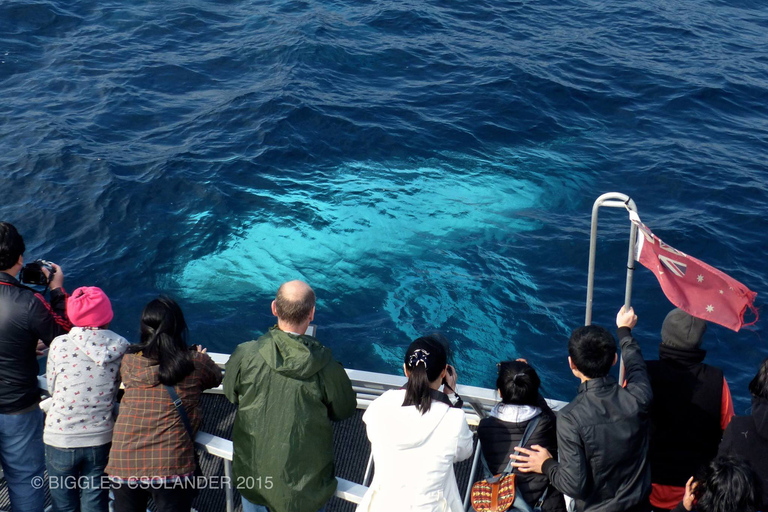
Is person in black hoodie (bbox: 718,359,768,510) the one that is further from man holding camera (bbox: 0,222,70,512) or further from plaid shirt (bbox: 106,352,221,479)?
man holding camera (bbox: 0,222,70,512)

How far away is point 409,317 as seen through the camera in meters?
11.5

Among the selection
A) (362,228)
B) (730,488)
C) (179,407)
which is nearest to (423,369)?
(179,407)

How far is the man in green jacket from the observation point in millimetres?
4453

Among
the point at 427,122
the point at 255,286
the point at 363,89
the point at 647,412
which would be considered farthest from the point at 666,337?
the point at 363,89

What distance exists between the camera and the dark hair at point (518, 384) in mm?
4719

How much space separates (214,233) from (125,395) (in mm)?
8667

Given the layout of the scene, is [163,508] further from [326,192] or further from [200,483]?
[326,192]

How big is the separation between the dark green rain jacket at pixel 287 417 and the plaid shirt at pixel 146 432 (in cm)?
47

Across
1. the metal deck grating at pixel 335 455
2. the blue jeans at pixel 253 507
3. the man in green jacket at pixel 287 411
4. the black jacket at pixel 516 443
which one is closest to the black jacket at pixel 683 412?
the black jacket at pixel 516 443

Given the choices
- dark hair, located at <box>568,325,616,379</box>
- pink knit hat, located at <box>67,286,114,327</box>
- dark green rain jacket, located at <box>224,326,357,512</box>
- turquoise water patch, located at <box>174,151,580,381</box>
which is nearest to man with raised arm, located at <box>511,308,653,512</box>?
dark hair, located at <box>568,325,616,379</box>

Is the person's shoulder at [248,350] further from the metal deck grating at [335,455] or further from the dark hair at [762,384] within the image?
the dark hair at [762,384]

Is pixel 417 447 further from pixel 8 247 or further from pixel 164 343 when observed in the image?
pixel 8 247

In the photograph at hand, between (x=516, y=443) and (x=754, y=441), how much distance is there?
4.86 feet

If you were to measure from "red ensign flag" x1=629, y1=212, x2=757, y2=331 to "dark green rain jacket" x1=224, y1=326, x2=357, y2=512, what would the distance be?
2526 millimetres
